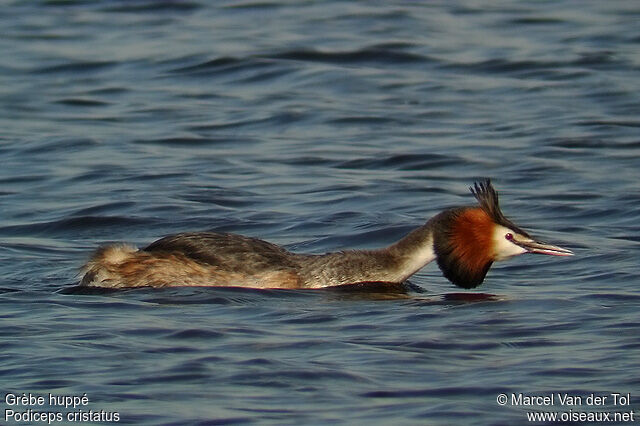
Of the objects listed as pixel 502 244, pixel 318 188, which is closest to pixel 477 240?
pixel 502 244

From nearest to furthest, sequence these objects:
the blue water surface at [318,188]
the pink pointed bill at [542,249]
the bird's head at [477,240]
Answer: the blue water surface at [318,188] < the pink pointed bill at [542,249] < the bird's head at [477,240]

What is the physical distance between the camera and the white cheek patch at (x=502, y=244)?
29.9ft

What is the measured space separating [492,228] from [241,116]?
648 cm

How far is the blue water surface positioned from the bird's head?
18cm

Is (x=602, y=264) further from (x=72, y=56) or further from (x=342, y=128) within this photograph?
(x=72, y=56)

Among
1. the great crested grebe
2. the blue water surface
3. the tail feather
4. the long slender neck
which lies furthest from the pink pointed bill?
the tail feather

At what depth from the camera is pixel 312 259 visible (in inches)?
363

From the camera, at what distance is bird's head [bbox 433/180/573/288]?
9.12 metres

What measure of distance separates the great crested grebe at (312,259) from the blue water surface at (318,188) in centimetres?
11

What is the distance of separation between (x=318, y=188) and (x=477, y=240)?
3471 mm

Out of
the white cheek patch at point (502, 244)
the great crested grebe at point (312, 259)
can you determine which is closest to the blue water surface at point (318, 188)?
the great crested grebe at point (312, 259)

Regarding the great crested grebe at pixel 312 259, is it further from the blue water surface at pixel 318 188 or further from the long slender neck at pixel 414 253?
the blue water surface at pixel 318 188

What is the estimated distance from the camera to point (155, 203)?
39.0 ft

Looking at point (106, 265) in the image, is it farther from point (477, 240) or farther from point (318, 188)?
point (318, 188)
